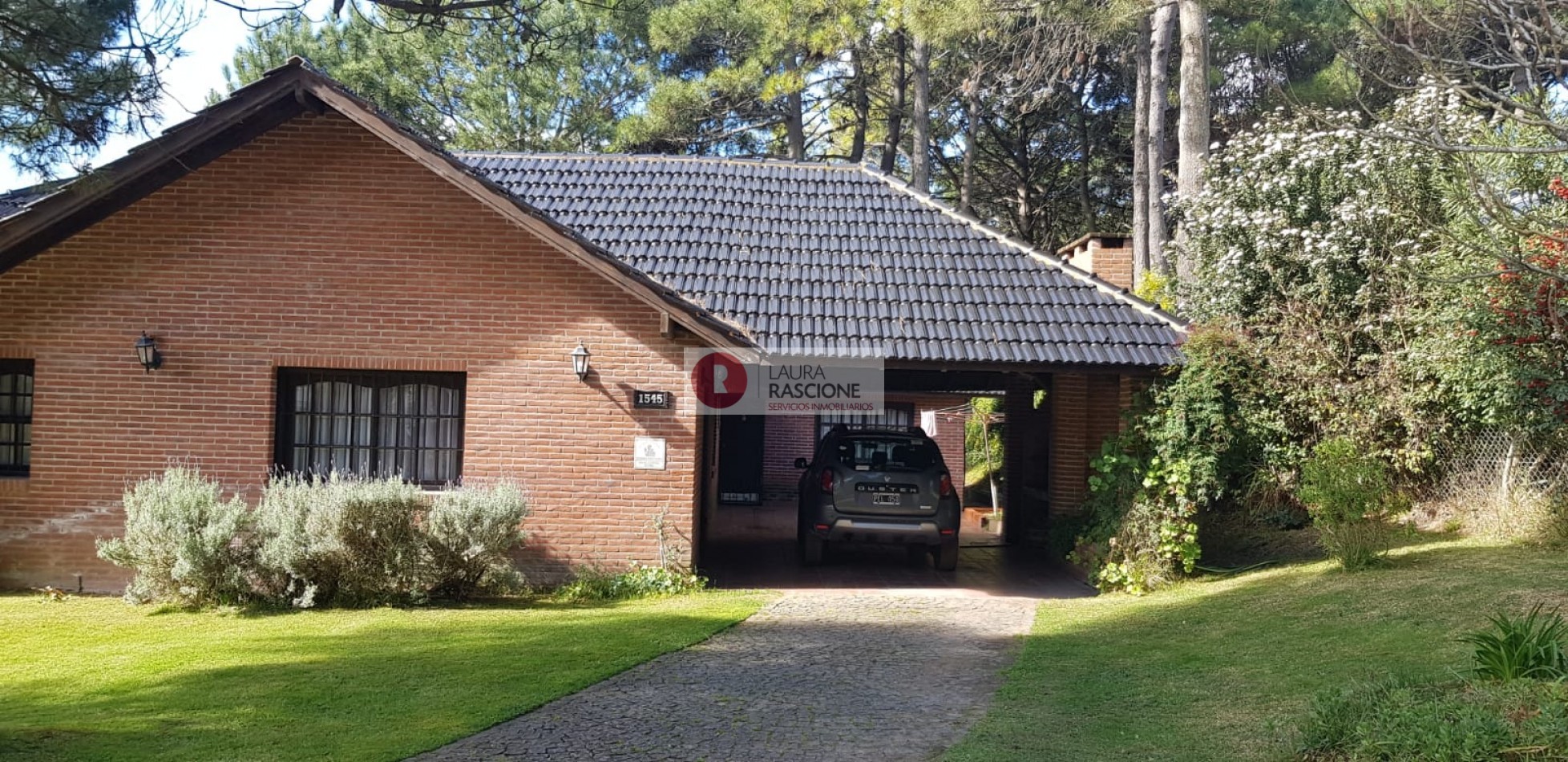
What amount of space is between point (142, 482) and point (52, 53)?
5.37 meters

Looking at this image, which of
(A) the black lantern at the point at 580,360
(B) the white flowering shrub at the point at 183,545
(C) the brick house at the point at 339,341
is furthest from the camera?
(A) the black lantern at the point at 580,360

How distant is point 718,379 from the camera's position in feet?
39.7

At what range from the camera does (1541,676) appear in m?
5.71

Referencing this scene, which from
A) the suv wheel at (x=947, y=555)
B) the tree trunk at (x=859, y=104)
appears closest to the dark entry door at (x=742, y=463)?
the tree trunk at (x=859, y=104)

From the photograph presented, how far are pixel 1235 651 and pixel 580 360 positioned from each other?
6.42m

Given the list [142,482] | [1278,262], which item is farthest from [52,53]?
[1278,262]

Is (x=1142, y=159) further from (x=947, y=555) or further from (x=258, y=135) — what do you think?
(x=258, y=135)

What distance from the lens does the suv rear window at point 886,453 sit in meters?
12.6

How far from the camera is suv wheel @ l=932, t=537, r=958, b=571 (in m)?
12.9

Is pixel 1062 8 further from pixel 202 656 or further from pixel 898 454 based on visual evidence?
pixel 202 656

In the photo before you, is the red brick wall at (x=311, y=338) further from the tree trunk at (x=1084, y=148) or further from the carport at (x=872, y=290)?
the tree trunk at (x=1084, y=148)

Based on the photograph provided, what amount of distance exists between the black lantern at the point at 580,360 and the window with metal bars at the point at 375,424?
1.27 metres

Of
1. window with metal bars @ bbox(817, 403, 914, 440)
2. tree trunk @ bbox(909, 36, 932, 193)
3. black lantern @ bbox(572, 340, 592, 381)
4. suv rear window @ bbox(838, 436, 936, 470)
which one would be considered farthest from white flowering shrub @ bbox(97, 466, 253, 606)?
tree trunk @ bbox(909, 36, 932, 193)

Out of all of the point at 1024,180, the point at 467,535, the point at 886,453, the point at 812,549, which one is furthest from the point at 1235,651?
the point at 1024,180
